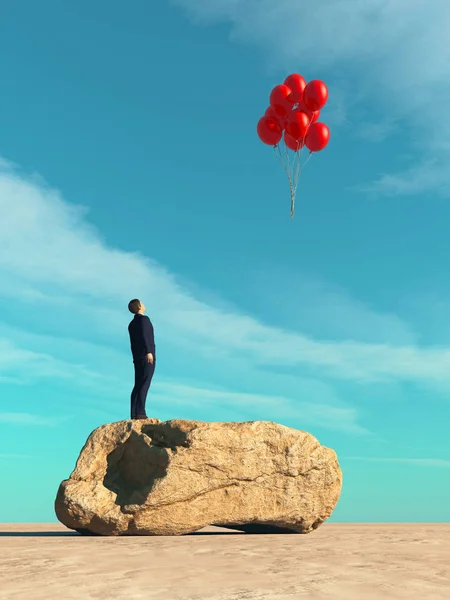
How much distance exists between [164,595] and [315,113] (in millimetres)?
12743

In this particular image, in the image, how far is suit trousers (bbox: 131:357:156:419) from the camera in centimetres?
1158

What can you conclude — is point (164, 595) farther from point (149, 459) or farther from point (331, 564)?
point (149, 459)

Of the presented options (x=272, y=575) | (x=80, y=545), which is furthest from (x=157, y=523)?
(x=272, y=575)

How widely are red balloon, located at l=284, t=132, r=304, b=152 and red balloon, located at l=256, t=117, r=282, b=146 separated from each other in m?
0.19

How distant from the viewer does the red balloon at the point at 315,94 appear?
15.2 metres

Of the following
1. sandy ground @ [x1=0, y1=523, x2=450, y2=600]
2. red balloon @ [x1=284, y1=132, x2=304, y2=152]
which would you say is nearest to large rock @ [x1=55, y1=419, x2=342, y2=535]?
sandy ground @ [x1=0, y1=523, x2=450, y2=600]

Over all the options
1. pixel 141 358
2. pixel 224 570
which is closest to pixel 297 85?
pixel 141 358

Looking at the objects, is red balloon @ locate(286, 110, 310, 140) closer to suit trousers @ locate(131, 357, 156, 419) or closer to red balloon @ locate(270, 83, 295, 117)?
red balloon @ locate(270, 83, 295, 117)

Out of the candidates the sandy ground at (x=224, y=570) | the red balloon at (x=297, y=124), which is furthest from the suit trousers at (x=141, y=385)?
the red balloon at (x=297, y=124)

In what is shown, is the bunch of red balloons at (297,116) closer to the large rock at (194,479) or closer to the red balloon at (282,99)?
the red balloon at (282,99)

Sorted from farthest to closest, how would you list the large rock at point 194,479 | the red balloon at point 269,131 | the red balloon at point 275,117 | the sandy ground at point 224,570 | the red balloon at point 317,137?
the red balloon at point 269,131 → the red balloon at point 275,117 → the red balloon at point 317,137 → the large rock at point 194,479 → the sandy ground at point 224,570

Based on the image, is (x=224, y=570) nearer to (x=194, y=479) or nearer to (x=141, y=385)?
(x=194, y=479)

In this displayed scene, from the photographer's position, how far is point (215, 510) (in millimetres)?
10219

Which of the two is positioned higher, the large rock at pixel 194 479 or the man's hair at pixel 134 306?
the man's hair at pixel 134 306
